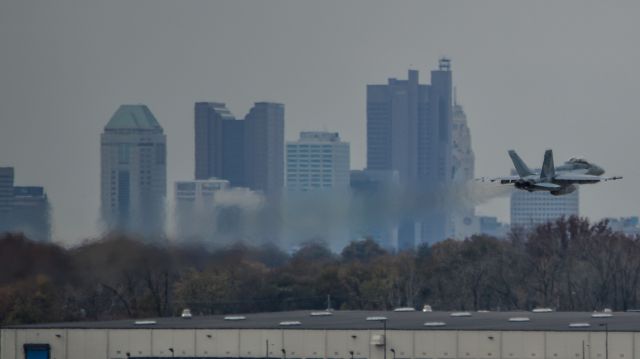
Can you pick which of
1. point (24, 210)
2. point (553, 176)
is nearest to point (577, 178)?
point (553, 176)

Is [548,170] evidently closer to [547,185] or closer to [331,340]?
[547,185]

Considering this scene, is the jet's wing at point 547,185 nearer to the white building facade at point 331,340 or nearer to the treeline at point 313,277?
the white building facade at point 331,340

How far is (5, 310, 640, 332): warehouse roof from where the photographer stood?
91438mm

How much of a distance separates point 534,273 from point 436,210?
105 ft

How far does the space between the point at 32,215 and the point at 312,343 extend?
41264 millimetres

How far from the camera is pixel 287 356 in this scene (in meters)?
90.5

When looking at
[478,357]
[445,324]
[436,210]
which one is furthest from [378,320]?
[436,210]

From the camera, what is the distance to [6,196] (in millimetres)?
153000

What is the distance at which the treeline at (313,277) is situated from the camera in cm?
11656

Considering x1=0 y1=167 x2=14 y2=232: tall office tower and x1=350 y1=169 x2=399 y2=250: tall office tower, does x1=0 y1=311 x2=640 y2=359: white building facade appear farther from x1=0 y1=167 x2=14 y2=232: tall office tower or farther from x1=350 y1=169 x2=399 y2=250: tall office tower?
x1=350 y1=169 x2=399 y2=250: tall office tower

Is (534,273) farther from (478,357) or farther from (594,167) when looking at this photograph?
(478,357)

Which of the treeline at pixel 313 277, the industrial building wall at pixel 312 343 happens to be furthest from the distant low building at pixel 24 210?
the industrial building wall at pixel 312 343

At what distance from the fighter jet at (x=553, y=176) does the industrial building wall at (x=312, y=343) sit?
13.9m

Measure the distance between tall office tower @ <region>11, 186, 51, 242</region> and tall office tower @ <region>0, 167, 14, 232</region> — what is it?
379mm
